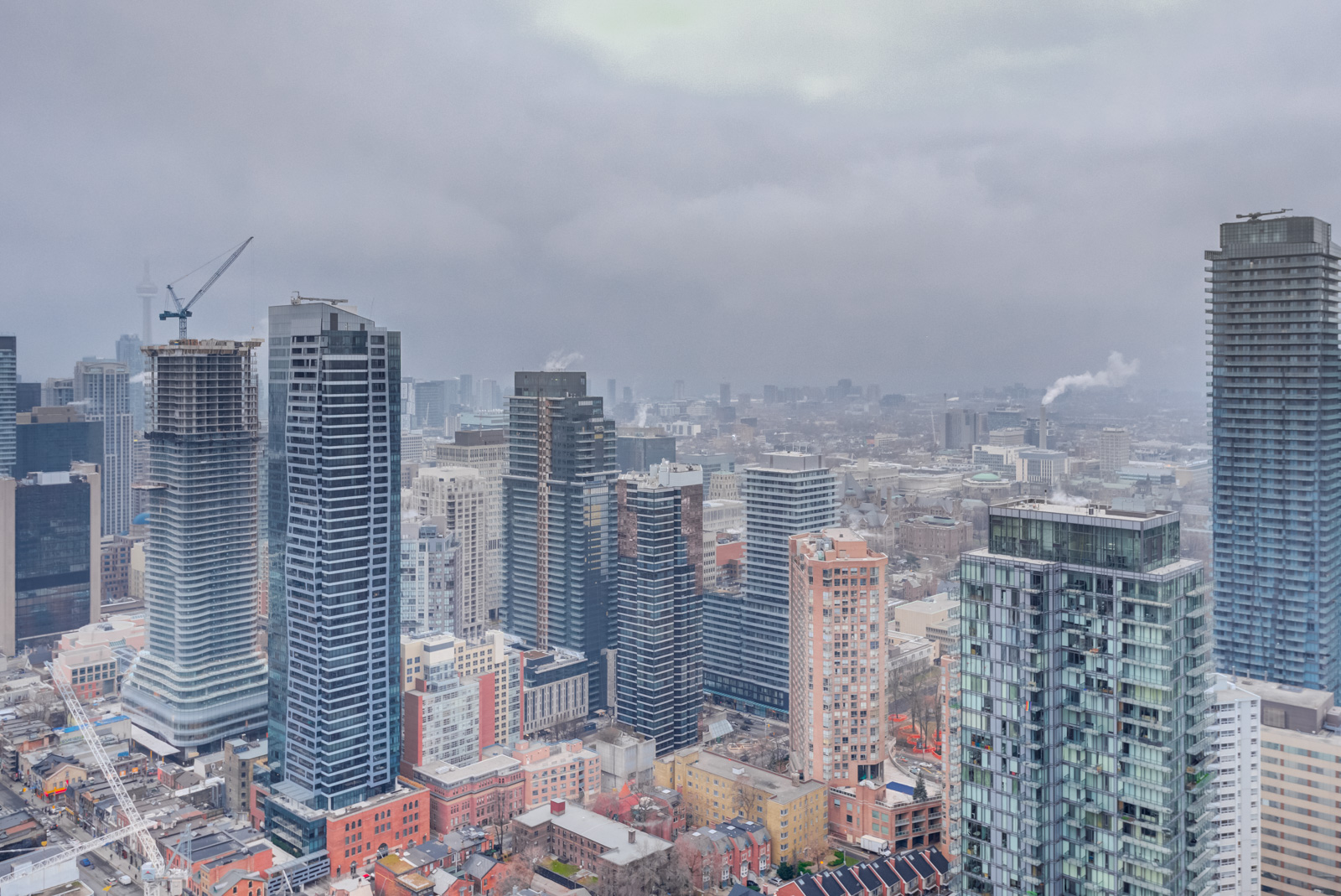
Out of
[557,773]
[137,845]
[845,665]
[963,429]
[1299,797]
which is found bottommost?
[137,845]

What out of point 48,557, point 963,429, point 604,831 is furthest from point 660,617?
point 48,557

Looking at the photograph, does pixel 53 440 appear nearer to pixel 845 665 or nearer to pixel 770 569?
pixel 770 569

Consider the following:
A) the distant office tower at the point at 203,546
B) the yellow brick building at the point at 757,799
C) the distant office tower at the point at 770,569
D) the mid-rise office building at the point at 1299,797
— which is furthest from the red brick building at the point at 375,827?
the mid-rise office building at the point at 1299,797

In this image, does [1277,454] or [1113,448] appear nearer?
[1277,454]

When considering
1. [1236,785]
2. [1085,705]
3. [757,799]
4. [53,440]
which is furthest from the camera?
[53,440]

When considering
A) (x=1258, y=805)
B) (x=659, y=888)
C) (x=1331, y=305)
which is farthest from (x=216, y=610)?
(x=1331, y=305)

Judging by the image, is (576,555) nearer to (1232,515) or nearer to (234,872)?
(234,872)
